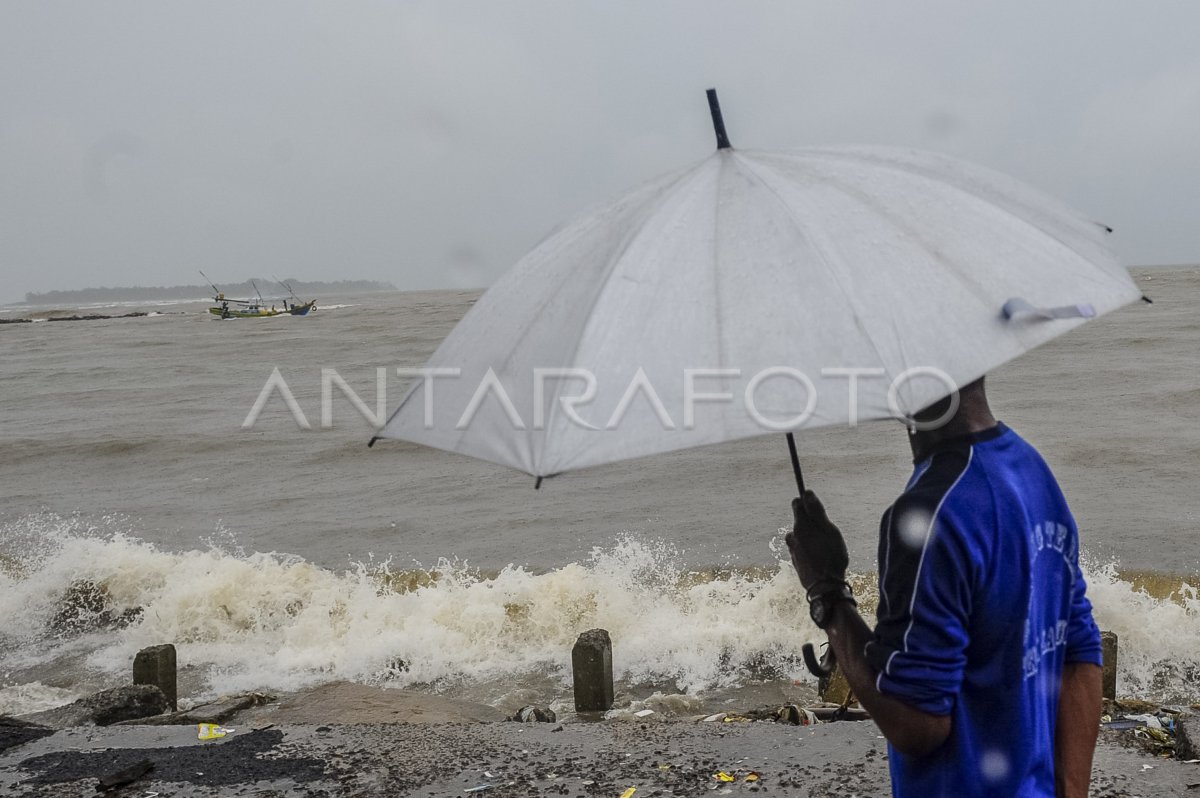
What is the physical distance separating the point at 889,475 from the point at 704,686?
7.50 meters

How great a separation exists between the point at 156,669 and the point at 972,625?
557cm

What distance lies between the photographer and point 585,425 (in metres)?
1.82

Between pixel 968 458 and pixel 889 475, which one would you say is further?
pixel 889 475

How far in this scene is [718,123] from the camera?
2.23 meters

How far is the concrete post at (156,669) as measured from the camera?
6148mm

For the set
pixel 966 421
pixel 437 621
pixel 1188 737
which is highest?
pixel 966 421

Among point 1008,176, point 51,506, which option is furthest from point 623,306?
point 51,506

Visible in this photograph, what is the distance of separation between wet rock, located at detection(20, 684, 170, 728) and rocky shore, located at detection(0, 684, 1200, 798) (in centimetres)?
54

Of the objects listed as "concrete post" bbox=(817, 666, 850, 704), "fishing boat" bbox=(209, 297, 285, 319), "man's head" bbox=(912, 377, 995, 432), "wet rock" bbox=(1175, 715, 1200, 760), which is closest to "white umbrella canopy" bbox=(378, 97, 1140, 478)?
"man's head" bbox=(912, 377, 995, 432)

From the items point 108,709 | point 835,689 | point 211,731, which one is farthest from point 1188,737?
point 108,709

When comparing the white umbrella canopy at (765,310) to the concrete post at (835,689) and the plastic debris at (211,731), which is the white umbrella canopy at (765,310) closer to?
the plastic debris at (211,731)

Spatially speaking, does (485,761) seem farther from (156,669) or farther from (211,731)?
(156,669)

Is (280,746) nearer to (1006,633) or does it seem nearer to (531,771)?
(531,771)

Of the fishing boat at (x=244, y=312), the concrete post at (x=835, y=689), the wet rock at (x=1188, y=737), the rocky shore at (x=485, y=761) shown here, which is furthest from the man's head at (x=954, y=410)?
the fishing boat at (x=244, y=312)
